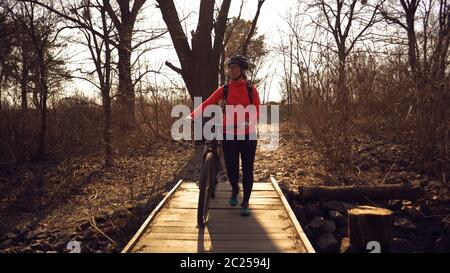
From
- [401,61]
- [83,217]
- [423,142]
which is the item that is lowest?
[83,217]

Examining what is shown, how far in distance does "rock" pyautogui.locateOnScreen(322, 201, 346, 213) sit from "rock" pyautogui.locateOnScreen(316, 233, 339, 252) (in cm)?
110

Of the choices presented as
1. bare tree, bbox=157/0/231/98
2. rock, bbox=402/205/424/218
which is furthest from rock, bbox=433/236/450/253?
bare tree, bbox=157/0/231/98

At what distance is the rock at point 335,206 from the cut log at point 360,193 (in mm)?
118

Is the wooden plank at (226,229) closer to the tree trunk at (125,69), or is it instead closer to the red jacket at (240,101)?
the red jacket at (240,101)

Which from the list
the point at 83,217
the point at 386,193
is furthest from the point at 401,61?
the point at 83,217

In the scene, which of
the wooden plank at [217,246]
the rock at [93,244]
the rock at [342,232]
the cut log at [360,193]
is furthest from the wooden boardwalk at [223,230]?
the rock at [93,244]

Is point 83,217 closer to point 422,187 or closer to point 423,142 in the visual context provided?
point 422,187

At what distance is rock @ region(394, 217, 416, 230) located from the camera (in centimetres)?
633

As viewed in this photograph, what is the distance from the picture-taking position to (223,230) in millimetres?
4902

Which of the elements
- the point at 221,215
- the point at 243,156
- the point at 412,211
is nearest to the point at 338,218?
the point at 412,211

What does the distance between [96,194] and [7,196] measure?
6.85ft

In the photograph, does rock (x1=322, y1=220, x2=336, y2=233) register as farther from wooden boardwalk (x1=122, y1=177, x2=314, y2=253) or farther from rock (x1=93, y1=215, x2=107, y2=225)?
rock (x1=93, y1=215, x2=107, y2=225)

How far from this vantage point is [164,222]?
5.23 metres
